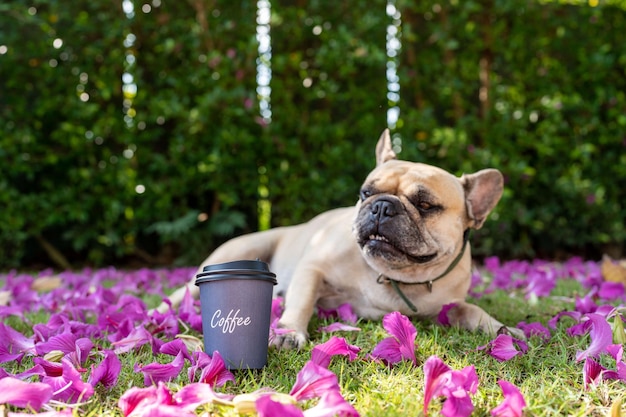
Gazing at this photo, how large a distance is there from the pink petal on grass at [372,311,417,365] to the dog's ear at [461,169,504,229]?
1.03m

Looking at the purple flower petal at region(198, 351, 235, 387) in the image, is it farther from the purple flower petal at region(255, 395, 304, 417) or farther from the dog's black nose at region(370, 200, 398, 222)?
the dog's black nose at region(370, 200, 398, 222)

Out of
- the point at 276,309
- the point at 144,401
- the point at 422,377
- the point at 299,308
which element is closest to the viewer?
the point at 144,401

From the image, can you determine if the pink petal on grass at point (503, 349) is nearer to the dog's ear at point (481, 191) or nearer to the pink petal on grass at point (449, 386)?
the pink petal on grass at point (449, 386)

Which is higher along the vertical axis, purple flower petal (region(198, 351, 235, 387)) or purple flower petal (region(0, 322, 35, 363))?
purple flower petal (region(198, 351, 235, 387))

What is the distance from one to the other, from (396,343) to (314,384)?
0.47 meters

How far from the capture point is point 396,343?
71.7 inches

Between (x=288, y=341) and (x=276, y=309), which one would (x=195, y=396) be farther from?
(x=276, y=309)

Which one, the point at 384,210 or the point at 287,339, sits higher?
the point at 384,210

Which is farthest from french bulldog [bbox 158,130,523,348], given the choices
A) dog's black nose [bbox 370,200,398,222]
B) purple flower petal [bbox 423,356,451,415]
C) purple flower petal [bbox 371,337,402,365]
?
purple flower petal [bbox 423,356,451,415]

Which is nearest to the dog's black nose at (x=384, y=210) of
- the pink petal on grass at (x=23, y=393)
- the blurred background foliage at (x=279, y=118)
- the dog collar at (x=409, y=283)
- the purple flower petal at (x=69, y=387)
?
the dog collar at (x=409, y=283)

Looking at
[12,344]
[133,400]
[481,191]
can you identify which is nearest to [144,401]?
[133,400]

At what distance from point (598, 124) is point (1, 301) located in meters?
5.39

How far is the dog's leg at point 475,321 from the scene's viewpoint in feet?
7.28

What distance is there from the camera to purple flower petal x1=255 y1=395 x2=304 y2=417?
1.21 m
